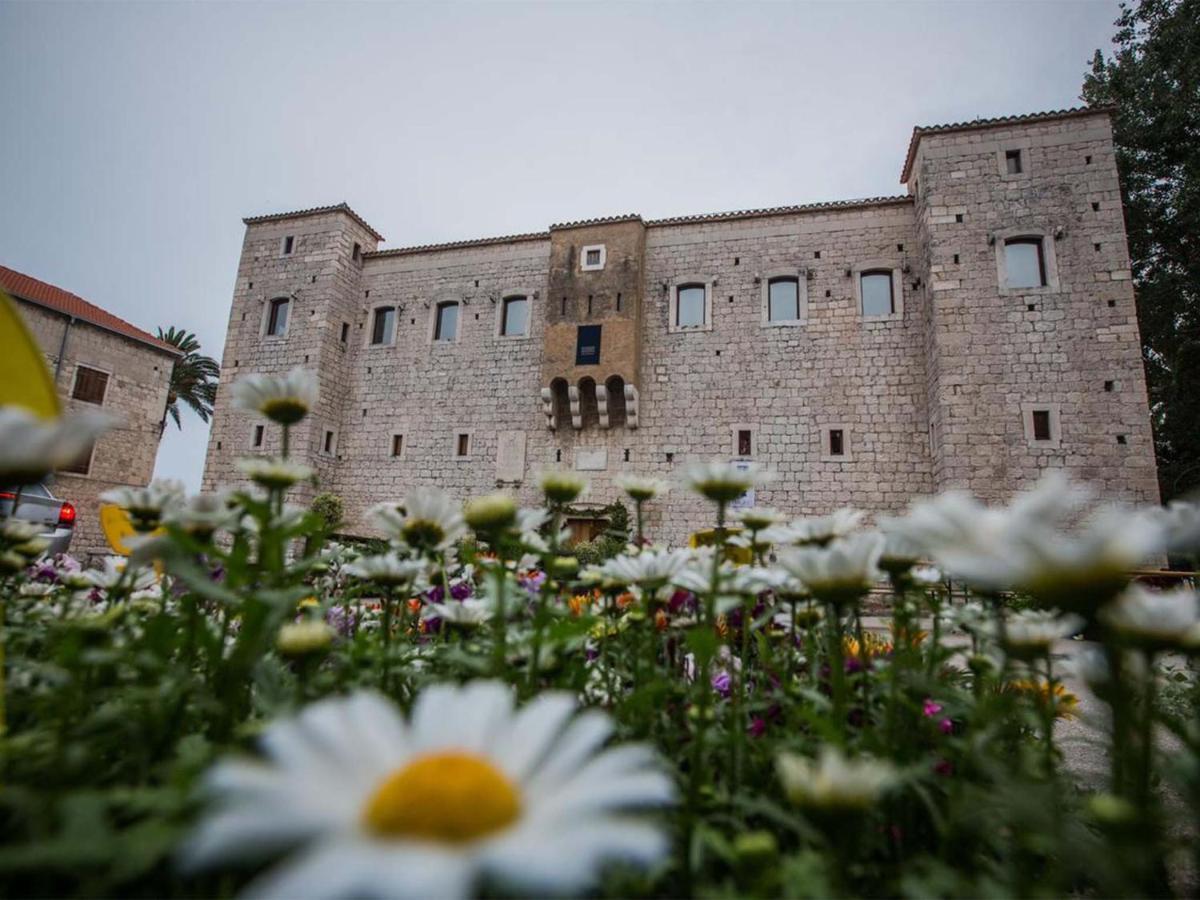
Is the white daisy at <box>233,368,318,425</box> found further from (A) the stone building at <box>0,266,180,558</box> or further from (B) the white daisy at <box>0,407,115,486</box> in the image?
(A) the stone building at <box>0,266,180,558</box>

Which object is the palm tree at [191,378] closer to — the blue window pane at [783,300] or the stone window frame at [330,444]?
the stone window frame at [330,444]

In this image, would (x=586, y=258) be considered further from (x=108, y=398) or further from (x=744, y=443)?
(x=108, y=398)

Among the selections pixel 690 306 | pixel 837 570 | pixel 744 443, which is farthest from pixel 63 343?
pixel 837 570

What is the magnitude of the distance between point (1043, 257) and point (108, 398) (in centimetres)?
2544

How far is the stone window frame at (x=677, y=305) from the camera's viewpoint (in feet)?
49.4

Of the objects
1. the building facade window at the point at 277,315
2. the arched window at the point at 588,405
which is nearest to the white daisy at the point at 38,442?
the arched window at the point at 588,405

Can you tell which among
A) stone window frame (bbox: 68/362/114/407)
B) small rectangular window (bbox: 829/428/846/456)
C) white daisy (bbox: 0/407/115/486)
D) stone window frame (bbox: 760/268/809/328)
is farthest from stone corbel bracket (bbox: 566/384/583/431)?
stone window frame (bbox: 68/362/114/407)

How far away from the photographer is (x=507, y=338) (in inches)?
641

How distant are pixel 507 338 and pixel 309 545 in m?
15.3

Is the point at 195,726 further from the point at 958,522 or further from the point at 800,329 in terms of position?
the point at 800,329

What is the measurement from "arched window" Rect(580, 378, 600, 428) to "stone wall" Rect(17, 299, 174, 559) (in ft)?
40.3

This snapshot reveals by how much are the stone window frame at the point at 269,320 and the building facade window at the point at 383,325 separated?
218cm

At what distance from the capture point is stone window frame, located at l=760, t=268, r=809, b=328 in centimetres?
1443

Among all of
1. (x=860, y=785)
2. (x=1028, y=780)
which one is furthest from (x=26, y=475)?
(x=1028, y=780)
